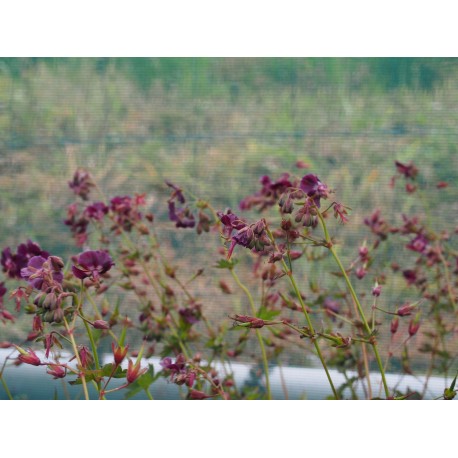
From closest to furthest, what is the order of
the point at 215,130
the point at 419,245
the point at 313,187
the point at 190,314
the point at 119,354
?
the point at 119,354
the point at 313,187
the point at 190,314
the point at 419,245
the point at 215,130

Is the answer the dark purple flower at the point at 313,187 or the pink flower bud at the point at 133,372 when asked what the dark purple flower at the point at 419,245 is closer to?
the dark purple flower at the point at 313,187

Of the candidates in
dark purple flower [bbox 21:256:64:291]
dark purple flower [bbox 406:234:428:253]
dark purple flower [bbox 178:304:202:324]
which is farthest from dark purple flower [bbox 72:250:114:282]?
dark purple flower [bbox 406:234:428:253]

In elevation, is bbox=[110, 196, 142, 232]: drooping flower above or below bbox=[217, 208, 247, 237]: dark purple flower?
below

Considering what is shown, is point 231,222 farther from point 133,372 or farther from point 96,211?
point 96,211

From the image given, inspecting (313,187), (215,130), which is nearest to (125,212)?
(313,187)

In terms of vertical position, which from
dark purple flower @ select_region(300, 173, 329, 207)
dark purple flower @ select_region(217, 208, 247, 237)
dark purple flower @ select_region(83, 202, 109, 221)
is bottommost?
dark purple flower @ select_region(83, 202, 109, 221)

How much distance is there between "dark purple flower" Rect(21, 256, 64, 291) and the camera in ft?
1.77

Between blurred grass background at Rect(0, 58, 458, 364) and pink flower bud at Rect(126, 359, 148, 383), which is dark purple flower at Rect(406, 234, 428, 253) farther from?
pink flower bud at Rect(126, 359, 148, 383)

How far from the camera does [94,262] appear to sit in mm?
615

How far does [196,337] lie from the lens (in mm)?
1043

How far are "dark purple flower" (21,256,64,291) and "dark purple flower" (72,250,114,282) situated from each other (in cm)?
3

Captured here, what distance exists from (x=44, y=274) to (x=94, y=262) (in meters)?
0.08

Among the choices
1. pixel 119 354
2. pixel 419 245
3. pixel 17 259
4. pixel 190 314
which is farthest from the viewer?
pixel 419 245

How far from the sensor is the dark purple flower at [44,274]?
0.54m
